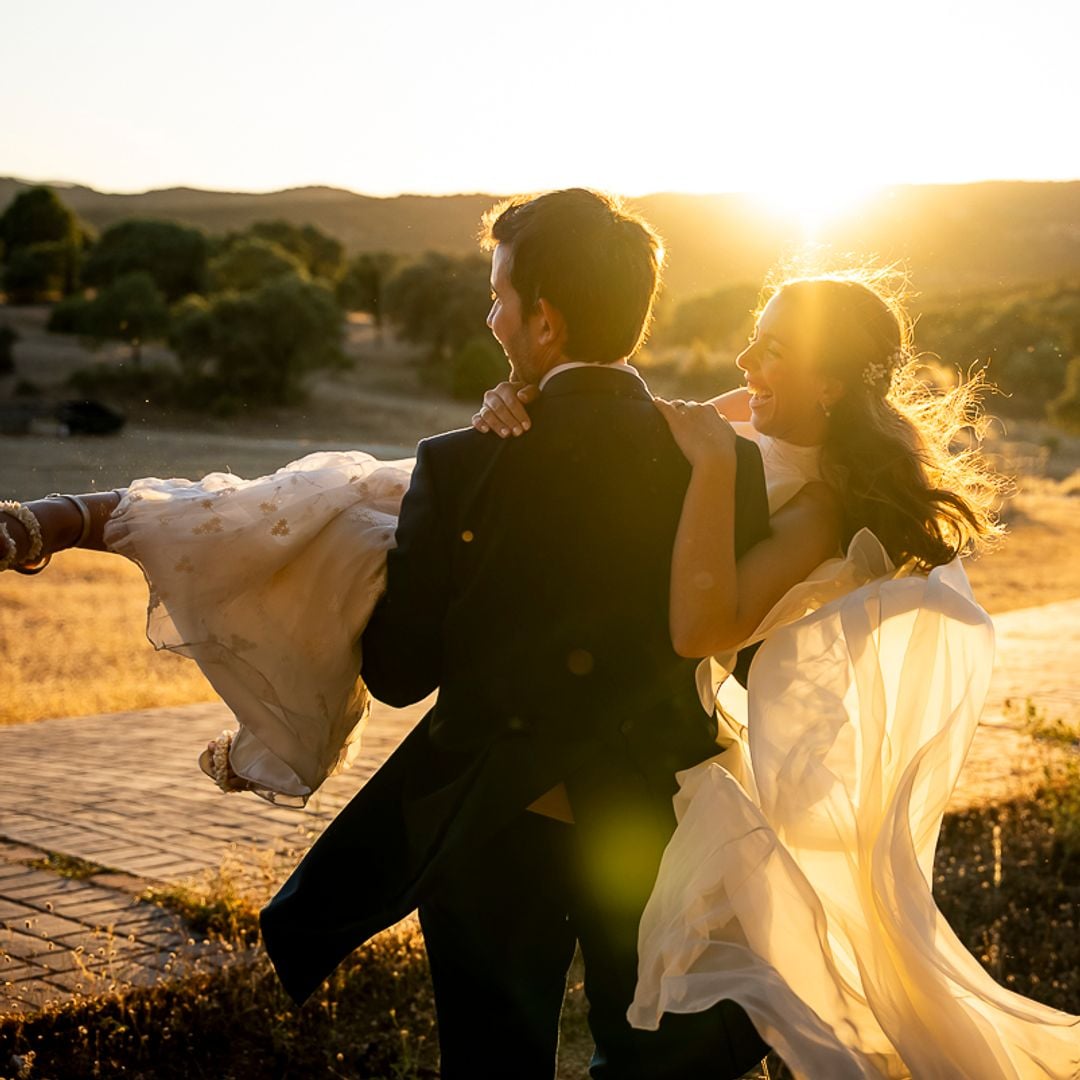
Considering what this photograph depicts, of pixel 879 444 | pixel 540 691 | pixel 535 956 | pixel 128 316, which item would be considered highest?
pixel 879 444

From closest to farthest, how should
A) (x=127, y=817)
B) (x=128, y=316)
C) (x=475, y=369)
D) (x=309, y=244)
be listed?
(x=127, y=817), (x=128, y=316), (x=475, y=369), (x=309, y=244)

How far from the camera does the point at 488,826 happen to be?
8.98 feet

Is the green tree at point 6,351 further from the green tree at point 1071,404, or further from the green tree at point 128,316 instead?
the green tree at point 1071,404

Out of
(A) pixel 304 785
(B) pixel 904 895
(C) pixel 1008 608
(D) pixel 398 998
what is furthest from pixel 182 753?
(C) pixel 1008 608

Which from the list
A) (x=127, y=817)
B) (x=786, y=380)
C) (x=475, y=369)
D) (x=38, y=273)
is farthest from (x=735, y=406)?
(x=38, y=273)

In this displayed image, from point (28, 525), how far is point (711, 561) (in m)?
1.21

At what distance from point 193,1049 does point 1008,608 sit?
46.8 feet

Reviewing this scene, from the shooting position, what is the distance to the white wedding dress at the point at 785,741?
2.90 m

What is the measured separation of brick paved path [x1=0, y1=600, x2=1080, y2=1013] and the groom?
1.04 metres

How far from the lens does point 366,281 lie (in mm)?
72500

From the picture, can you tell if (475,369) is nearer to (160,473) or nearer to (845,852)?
(160,473)

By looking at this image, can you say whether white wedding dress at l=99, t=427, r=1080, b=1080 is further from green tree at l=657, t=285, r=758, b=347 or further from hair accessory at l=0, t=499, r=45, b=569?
green tree at l=657, t=285, r=758, b=347

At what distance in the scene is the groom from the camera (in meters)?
2.70

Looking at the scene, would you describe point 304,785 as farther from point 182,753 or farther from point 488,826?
point 182,753
